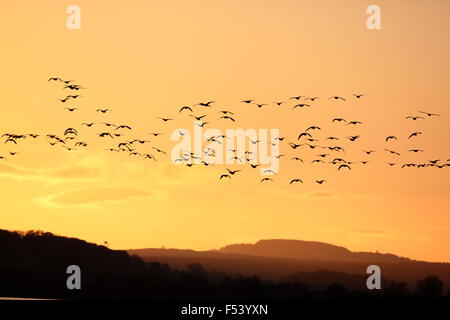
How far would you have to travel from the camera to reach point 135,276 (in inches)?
7613

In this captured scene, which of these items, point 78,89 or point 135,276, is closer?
point 78,89
